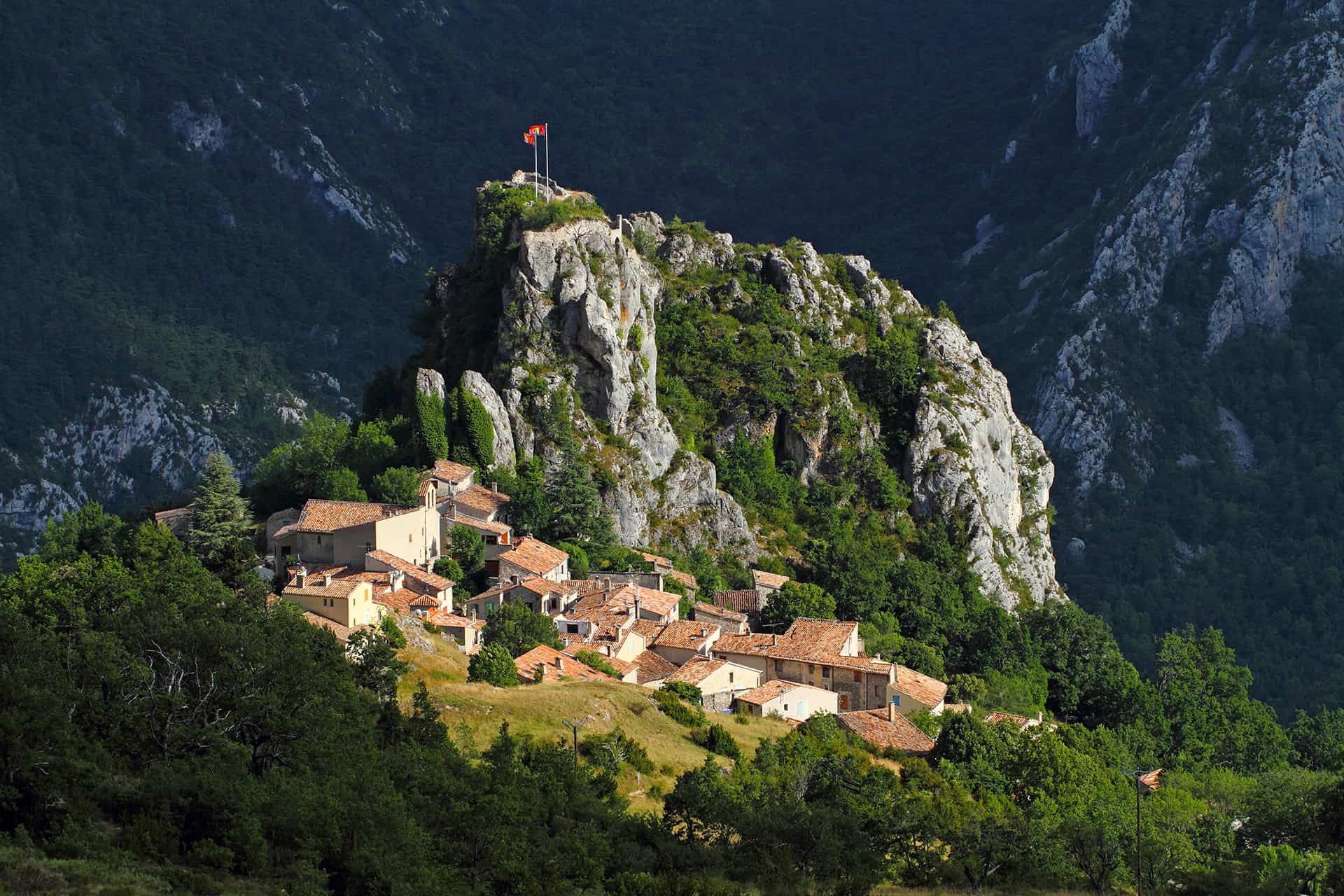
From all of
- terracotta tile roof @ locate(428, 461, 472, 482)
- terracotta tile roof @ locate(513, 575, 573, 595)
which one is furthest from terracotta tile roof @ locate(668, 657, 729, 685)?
terracotta tile roof @ locate(428, 461, 472, 482)

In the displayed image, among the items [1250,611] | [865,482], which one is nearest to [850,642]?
[865,482]

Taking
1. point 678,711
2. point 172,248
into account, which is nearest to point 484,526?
point 678,711

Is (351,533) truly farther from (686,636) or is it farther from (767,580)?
(767,580)

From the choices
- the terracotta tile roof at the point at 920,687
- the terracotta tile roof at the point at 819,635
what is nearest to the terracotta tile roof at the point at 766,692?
the terracotta tile roof at the point at 819,635

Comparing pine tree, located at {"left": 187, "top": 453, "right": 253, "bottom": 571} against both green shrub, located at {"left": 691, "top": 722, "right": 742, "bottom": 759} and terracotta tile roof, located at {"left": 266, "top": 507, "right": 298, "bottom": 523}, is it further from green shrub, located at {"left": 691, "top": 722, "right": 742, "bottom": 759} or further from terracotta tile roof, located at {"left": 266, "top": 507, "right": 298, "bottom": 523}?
green shrub, located at {"left": 691, "top": 722, "right": 742, "bottom": 759}

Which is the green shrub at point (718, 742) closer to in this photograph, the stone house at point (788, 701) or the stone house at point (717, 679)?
the stone house at point (717, 679)

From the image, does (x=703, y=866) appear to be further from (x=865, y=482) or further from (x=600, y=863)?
(x=865, y=482)
